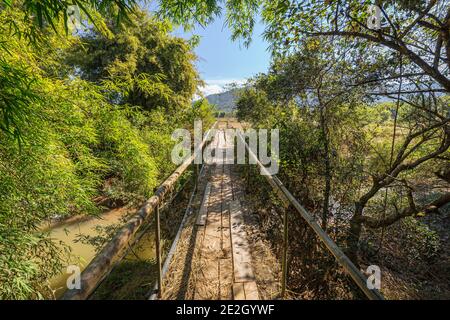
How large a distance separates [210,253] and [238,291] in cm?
65

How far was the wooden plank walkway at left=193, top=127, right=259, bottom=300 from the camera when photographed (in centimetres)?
190

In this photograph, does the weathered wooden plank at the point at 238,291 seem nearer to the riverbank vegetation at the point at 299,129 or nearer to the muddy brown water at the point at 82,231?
the riverbank vegetation at the point at 299,129

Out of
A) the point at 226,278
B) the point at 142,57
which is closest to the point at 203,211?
the point at 226,278

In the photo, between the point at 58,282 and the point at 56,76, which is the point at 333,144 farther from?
the point at 58,282

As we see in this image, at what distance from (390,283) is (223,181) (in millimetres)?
3450

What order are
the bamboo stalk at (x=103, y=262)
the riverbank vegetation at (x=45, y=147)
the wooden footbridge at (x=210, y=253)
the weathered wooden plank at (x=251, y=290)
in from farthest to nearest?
the weathered wooden plank at (x=251, y=290) → the riverbank vegetation at (x=45, y=147) → the wooden footbridge at (x=210, y=253) → the bamboo stalk at (x=103, y=262)

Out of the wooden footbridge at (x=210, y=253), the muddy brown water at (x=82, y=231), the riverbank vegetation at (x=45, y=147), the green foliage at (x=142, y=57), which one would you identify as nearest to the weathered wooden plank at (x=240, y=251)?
the wooden footbridge at (x=210, y=253)

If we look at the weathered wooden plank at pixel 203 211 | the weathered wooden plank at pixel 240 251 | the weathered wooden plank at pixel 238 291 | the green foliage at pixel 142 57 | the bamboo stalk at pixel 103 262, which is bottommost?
the weathered wooden plank at pixel 238 291

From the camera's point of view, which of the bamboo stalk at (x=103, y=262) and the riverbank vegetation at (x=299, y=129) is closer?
the bamboo stalk at (x=103, y=262)

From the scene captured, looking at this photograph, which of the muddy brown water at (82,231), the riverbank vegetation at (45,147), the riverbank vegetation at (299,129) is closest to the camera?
the riverbank vegetation at (45,147)

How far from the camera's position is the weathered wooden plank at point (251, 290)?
1808 mm

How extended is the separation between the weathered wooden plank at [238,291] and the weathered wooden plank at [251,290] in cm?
3

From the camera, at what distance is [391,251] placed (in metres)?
4.38

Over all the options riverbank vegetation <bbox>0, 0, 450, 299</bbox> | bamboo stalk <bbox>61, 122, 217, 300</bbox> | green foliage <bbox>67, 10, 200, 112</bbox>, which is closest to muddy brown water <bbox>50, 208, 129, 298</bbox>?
riverbank vegetation <bbox>0, 0, 450, 299</bbox>
